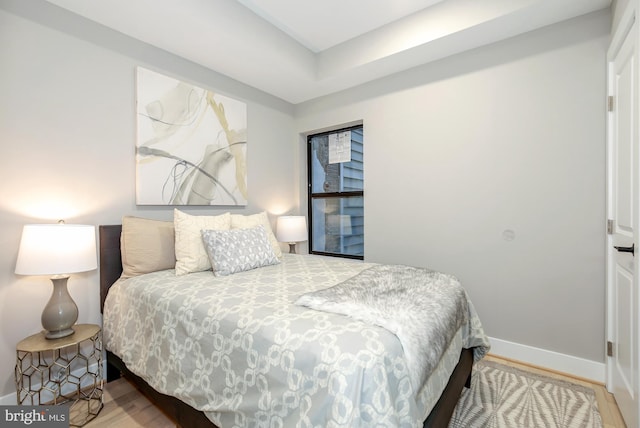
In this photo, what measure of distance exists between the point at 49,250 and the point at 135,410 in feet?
3.46

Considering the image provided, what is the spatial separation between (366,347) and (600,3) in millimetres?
2693

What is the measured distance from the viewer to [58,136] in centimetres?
188

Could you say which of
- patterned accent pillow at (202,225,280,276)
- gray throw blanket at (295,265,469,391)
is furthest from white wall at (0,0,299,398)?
gray throw blanket at (295,265,469,391)

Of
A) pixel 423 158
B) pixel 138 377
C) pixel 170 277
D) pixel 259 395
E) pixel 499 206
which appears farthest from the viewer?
pixel 423 158

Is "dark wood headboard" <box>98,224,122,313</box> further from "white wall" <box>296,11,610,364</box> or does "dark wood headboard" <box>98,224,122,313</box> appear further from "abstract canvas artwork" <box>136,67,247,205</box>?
"white wall" <box>296,11,610,364</box>

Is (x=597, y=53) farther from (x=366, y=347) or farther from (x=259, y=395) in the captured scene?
(x=259, y=395)

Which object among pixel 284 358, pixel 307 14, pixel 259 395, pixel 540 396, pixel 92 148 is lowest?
pixel 540 396

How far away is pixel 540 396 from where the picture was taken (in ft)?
5.90

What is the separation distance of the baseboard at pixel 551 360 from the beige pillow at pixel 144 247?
2686 millimetres

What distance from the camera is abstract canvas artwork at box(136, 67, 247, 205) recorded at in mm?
2291

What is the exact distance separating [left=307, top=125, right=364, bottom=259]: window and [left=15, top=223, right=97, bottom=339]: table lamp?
2457mm

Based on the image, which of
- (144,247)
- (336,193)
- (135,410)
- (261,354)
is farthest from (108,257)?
(336,193)

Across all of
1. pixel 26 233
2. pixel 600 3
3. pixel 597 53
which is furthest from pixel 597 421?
pixel 26 233

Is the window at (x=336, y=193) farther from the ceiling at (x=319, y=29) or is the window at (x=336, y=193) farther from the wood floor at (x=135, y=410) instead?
the wood floor at (x=135, y=410)
